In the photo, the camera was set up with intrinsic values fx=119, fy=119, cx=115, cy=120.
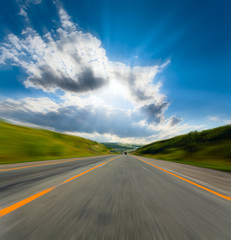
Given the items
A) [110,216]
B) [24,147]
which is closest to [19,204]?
[110,216]

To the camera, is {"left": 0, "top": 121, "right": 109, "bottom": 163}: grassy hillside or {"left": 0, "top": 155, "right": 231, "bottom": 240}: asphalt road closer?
{"left": 0, "top": 155, "right": 231, "bottom": 240}: asphalt road

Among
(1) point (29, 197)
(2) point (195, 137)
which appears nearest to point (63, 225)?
(1) point (29, 197)

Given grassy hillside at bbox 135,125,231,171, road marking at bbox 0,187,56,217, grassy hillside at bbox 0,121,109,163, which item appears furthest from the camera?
grassy hillside at bbox 135,125,231,171

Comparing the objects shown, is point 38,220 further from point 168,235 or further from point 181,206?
point 181,206

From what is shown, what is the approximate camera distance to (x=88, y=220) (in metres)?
1.80

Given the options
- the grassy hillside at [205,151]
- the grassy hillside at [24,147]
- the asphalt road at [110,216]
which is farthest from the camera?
the grassy hillside at [205,151]

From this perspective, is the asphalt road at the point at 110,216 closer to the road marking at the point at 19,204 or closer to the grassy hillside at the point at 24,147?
the road marking at the point at 19,204

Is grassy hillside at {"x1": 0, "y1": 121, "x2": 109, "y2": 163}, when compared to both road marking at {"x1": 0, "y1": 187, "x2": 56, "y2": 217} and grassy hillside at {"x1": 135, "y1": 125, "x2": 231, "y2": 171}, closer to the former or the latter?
road marking at {"x1": 0, "y1": 187, "x2": 56, "y2": 217}

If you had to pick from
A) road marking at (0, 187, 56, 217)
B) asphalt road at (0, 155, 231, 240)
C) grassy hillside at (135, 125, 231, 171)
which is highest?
grassy hillside at (135, 125, 231, 171)

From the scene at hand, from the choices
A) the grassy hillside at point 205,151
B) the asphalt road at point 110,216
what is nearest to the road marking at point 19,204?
the asphalt road at point 110,216

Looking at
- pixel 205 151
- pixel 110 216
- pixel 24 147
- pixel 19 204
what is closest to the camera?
pixel 110 216

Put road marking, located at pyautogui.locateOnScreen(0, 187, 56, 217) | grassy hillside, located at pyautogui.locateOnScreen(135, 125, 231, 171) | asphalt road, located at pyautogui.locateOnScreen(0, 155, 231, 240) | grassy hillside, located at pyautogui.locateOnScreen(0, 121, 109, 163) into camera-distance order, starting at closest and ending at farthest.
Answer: asphalt road, located at pyautogui.locateOnScreen(0, 155, 231, 240)
road marking, located at pyautogui.locateOnScreen(0, 187, 56, 217)
grassy hillside, located at pyautogui.locateOnScreen(0, 121, 109, 163)
grassy hillside, located at pyautogui.locateOnScreen(135, 125, 231, 171)

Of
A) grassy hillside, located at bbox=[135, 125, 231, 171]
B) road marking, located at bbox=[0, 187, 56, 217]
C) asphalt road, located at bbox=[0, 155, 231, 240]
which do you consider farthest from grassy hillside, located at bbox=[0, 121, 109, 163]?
grassy hillside, located at bbox=[135, 125, 231, 171]

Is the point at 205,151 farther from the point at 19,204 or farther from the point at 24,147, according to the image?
the point at 19,204
